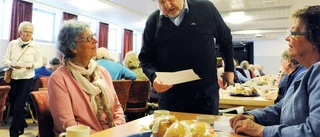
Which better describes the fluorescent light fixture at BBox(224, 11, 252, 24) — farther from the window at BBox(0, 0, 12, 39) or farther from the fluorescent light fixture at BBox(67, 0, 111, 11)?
the window at BBox(0, 0, 12, 39)

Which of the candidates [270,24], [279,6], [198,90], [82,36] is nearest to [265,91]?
[198,90]

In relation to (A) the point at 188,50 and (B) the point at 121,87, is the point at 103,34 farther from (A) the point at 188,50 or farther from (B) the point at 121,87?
(A) the point at 188,50

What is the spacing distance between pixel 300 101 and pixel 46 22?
6920 mm

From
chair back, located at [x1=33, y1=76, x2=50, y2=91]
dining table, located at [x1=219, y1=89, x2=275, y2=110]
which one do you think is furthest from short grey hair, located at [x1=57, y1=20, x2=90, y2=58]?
chair back, located at [x1=33, y1=76, x2=50, y2=91]

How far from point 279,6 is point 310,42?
232 inches

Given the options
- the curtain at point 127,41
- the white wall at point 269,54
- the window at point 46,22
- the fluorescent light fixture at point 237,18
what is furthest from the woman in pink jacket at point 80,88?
the white wall at point 269,54

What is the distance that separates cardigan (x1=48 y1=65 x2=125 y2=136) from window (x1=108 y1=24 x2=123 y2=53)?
25.4 feet

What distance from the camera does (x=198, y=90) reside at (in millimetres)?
1578

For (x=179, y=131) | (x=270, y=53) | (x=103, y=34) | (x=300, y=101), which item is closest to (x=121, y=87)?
(x=300, y=101)

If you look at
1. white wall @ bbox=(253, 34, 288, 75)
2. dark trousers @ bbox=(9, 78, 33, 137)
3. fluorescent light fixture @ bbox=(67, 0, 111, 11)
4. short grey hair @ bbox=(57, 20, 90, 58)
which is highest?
fluorescent light fixture @ bbox=(67, 0, 111, 11)

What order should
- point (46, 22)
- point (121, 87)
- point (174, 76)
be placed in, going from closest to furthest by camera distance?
point (174, 76), point (121, 87), point (46, 22)

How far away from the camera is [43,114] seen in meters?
1.36

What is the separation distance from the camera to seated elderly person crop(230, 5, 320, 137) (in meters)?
0.88

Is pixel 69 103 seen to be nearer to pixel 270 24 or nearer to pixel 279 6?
pixel 279 6
